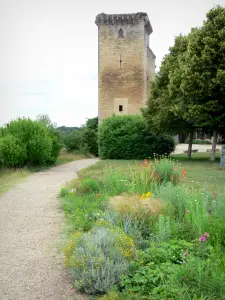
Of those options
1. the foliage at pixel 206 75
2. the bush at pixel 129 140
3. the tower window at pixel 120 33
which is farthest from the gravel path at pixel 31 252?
the tower window at pixel 120 33

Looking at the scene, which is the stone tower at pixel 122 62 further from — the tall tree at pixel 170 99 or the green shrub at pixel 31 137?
the green shrub at pixel 31 137

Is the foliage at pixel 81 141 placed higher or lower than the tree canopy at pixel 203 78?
lower

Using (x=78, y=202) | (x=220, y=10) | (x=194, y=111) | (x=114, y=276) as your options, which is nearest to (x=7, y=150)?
(x=194, y=111)

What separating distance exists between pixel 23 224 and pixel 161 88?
21.4 metres

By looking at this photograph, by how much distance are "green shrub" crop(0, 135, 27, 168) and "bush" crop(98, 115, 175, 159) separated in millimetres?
10404

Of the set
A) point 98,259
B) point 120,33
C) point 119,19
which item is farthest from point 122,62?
point 98,259

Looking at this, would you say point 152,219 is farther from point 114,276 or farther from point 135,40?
point 135,40

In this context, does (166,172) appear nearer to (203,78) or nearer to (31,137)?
(31,137)

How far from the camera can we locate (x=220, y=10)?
22938 millimetres

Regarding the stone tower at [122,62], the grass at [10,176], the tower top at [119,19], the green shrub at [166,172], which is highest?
the tower top at [119,19]

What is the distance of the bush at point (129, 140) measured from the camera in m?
29.6

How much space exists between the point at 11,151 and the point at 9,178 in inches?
Answer: 130

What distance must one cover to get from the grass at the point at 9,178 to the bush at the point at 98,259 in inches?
315

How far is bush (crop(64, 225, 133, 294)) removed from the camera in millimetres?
4543
